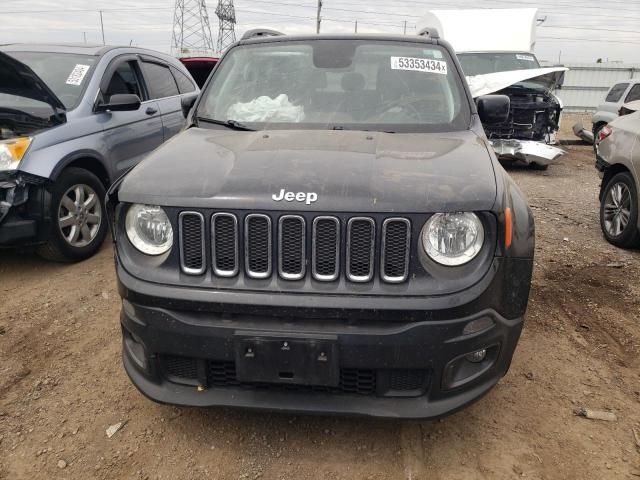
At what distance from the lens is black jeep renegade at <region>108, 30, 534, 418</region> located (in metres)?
2.13

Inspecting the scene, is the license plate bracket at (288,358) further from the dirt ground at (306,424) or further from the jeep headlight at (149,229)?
the jeep headlight at (149,229)

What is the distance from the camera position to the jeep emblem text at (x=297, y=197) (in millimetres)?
2143

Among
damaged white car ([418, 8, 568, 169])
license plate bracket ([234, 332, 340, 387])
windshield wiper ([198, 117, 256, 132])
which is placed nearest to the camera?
license plate bracket ([234, 332, 340, 387])

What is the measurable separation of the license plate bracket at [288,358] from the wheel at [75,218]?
2.95 metres

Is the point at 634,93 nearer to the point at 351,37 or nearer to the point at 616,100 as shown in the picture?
the point at 616,100

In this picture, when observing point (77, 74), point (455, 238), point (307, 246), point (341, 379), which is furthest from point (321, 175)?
point (77, 74)

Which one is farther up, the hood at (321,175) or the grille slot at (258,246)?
the hood at (321,175)

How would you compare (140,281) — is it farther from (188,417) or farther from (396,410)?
(396,410)

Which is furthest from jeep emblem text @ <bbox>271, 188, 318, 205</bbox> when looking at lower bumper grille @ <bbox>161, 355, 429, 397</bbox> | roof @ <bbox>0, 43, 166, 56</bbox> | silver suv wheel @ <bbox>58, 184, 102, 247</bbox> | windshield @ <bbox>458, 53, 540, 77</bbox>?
windshield @ <bbox>458, 53, 540, 77</bbox>

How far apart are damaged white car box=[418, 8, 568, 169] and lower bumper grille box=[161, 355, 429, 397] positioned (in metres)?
7.00

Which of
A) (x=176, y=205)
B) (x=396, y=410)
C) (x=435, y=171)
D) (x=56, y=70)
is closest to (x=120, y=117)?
(x=56, y=70)

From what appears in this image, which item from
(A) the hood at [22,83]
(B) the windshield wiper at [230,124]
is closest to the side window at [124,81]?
(A) the hood at [22,83]

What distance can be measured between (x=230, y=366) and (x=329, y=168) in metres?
0.95

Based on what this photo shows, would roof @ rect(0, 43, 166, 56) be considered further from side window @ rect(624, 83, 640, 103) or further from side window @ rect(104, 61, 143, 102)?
side window @ rect(624, 83, 640, 103)
